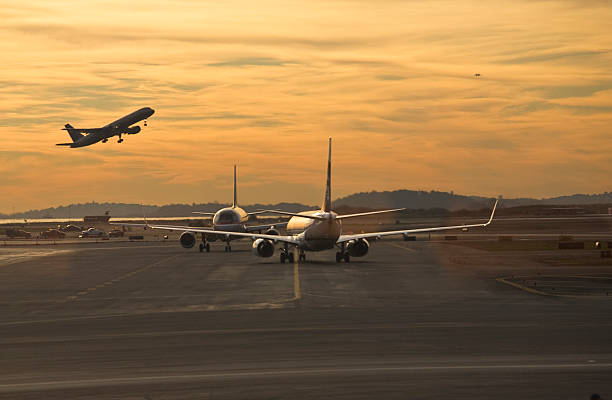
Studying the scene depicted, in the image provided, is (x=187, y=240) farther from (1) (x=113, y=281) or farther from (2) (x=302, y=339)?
(2) (x=302, y=339)

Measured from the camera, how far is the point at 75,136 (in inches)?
6580

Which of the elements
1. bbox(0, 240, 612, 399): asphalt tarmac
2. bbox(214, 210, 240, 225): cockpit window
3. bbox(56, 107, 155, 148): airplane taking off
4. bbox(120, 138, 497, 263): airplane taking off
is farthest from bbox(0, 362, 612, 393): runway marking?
bbox(56, 107, 155, 148): airplane taking off

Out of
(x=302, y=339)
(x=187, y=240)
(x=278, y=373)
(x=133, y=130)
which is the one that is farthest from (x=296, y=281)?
(x=133, y=130)

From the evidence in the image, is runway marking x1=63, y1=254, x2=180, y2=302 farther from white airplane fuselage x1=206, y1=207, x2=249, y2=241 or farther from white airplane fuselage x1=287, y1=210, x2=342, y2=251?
white airplane fuselage x1=206, y1=207, x2=249, y2=241

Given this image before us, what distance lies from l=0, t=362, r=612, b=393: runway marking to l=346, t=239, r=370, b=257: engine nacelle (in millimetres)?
43571

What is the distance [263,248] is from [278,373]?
44578mm

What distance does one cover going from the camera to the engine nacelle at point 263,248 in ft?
203

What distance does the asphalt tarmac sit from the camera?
53.5ft

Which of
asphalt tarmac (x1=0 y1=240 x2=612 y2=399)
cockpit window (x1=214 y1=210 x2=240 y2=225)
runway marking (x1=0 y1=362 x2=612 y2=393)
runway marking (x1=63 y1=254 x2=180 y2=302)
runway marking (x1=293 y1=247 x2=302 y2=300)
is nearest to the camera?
asphalt tarmac (x1=0 y1=240 x2=612 y2=399)

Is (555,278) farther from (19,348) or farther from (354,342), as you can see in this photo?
(19,348)

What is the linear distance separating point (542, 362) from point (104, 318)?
53.2 feet

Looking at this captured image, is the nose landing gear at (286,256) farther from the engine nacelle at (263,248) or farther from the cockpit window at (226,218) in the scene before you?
the cockpit window at (226,218)

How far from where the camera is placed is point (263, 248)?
2452 inches

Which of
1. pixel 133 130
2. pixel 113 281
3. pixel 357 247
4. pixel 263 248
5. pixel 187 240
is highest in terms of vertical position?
pixel 133 130
